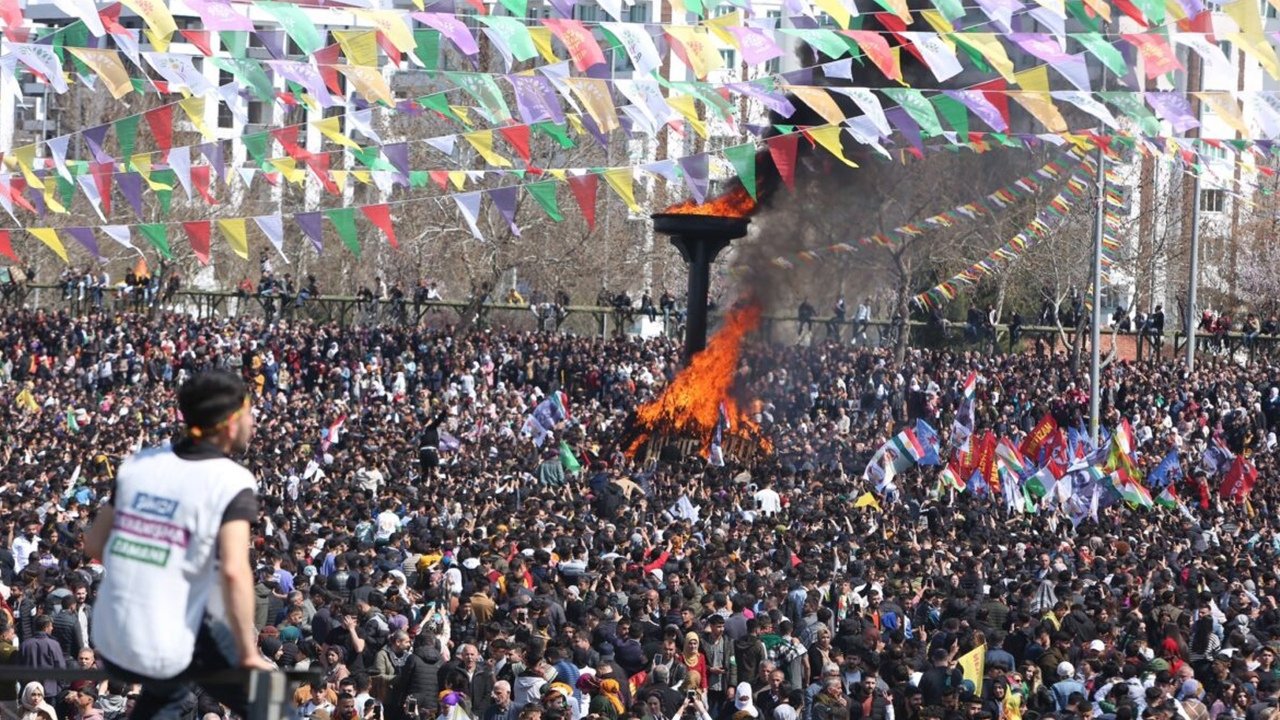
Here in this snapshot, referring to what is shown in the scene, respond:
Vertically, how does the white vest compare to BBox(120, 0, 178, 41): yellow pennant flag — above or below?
below

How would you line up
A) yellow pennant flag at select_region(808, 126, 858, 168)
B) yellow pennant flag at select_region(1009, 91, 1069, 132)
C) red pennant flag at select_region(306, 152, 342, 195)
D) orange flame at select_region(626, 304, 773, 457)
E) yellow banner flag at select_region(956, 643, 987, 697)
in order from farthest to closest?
orange flame at select_region(626, 304, 773, 457)
red pennant flag at select_region(306, 152, 342, 195)
yellow pennant flag at select_region(808, 126, 858, 168)
yellow pennant flag at select_region(1009, 91, 1069, 132)
yellow banner flag at select_region(956, 643, 987, 697)

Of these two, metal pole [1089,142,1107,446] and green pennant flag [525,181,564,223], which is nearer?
green pennant flag [525,181,564,223]

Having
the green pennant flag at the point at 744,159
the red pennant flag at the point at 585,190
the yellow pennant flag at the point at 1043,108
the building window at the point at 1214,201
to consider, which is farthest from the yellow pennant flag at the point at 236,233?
the building window at the point at 1214,201

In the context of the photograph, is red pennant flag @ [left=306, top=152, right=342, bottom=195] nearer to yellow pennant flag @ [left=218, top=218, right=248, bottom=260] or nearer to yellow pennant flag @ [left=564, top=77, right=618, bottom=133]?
yellow pennant flag @ [left=218, top=218, right=248, bottom=260]

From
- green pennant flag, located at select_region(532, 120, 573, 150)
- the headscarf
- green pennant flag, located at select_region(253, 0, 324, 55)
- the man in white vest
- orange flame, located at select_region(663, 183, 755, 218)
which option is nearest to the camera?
the man in white vest

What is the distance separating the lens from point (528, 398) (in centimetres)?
3725

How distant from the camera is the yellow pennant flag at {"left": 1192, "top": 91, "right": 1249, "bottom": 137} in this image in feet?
64.2

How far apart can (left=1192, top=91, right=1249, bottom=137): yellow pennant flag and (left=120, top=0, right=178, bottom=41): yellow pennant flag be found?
9504mm

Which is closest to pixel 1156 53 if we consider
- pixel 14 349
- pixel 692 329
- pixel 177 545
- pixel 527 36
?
pixel 527 36

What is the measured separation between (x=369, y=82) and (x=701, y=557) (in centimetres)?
523

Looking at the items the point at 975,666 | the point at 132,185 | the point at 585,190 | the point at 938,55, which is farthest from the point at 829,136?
the point at 975,666

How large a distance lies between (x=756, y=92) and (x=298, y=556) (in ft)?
21.3

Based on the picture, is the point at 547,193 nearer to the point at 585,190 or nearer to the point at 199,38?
the point at 585,190

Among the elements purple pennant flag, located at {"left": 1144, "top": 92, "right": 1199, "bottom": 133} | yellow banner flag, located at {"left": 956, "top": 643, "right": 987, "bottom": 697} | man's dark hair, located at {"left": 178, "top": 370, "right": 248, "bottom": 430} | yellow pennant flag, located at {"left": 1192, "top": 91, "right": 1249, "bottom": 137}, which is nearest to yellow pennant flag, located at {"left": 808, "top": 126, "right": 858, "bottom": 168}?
purple pennant flag, located at {"left": 1144, "top": 92, "right": 1199, "bottom": 133}
